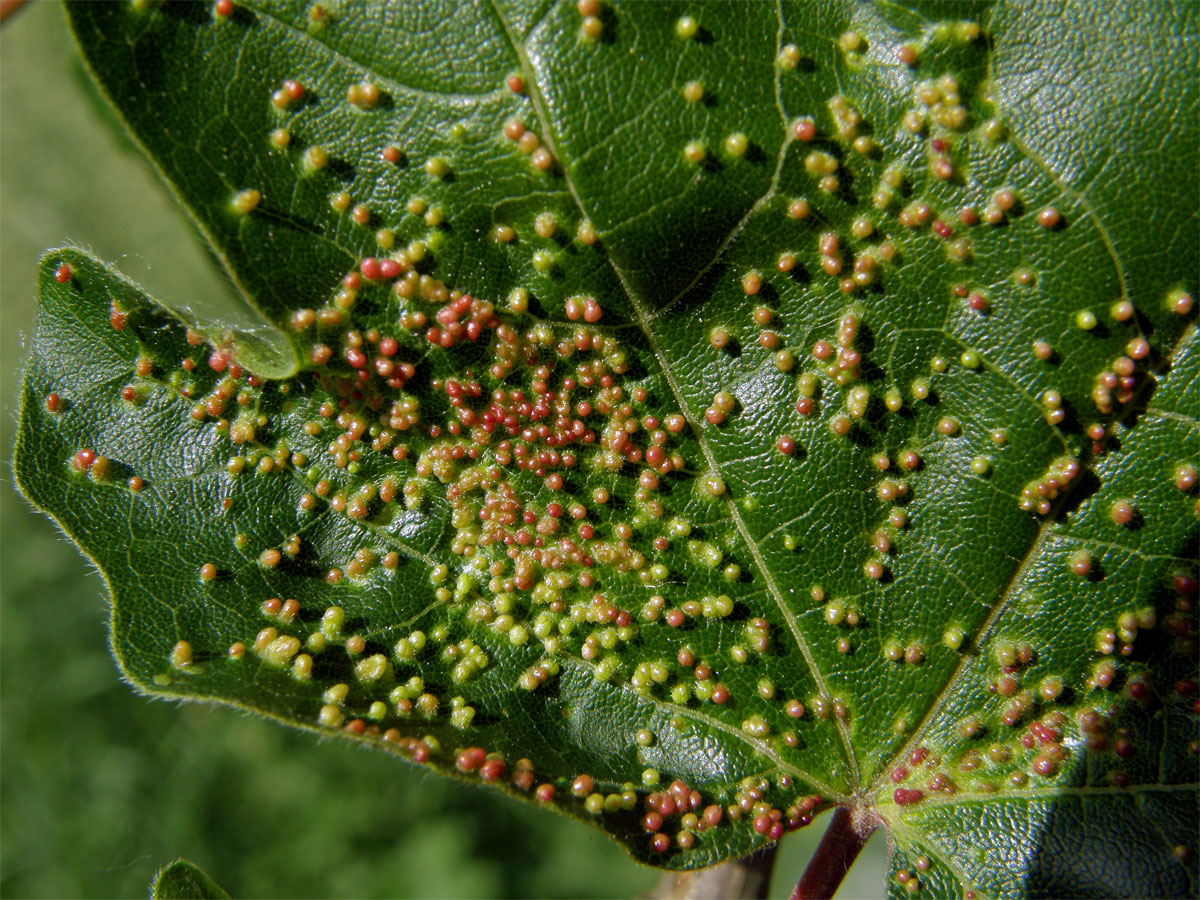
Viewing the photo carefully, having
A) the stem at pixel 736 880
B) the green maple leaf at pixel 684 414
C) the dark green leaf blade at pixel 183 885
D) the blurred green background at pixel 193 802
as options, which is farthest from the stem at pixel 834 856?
the blurred green background at pixel 193 802

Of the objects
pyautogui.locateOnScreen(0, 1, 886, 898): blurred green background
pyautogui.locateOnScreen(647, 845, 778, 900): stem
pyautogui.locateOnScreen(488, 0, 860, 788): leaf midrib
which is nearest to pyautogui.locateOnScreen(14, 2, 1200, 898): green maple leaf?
pyautogui.locateOnScreen(488, 0, 860, 788): leaf midrib

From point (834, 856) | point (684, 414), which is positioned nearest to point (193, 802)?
point (834, 856)

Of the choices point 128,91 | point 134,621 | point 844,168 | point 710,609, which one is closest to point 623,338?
point 844,168

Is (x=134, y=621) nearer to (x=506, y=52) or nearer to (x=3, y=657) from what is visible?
(x=506, y=52)

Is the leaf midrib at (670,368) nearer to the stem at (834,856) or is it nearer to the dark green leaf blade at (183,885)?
the stem at (834,856)

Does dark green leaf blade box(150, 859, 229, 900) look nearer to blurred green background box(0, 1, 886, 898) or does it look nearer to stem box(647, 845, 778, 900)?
stem box(647, 845, 778, 900)

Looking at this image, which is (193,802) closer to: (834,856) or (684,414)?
(834,856)
